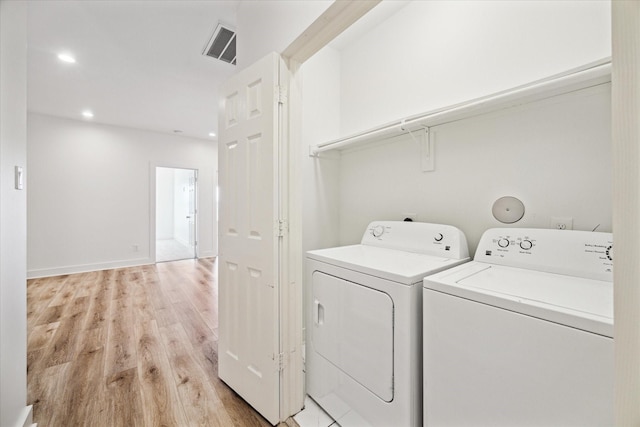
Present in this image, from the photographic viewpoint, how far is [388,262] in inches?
52.4

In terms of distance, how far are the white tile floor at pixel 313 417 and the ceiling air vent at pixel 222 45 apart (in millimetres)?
2823

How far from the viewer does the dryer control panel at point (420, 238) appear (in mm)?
1433

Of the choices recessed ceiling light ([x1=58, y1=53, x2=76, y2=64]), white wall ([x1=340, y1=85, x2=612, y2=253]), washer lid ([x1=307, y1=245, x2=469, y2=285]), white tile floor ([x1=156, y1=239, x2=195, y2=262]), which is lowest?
white tile floor ([x1=156, y1=239, x2=195, y2=262])

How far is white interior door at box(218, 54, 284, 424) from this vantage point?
55.0 inches

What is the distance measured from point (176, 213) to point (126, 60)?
261 inches

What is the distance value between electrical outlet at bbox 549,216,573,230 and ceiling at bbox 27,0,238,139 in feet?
7.94

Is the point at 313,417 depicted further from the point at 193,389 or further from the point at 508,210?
the point at 508,210

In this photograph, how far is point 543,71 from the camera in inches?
50.6

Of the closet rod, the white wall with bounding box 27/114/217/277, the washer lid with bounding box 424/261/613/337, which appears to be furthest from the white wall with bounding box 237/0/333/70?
the white wall with bounding box 27/114/217/277

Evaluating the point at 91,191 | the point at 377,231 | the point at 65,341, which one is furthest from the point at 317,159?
the point at 91,191

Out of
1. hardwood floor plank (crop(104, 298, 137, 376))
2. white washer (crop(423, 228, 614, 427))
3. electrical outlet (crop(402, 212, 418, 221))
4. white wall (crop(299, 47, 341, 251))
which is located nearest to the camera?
white washer (crop(423, 228, 614, 427))

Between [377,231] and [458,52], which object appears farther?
[377,231]

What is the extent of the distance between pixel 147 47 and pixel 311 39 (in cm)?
206

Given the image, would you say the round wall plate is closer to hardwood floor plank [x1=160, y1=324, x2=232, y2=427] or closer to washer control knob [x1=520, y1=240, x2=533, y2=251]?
washer control knob [x1=520, y1=240, x2=533, y2=251]
